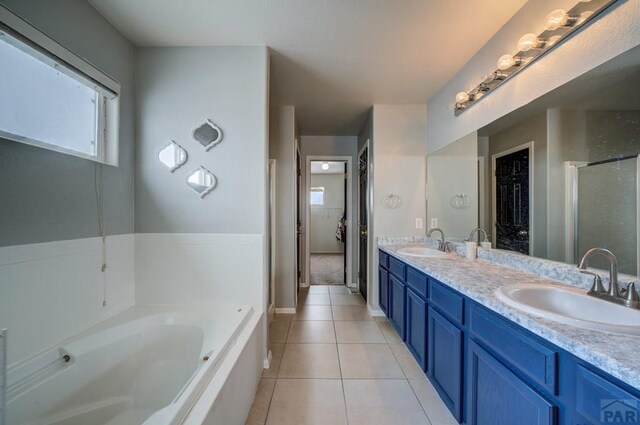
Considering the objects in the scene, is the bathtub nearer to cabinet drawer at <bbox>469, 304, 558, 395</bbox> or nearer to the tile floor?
the tile floor

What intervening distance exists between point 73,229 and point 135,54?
1417mm

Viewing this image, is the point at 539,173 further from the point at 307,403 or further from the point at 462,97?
the point at 307,403

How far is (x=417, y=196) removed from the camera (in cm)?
291

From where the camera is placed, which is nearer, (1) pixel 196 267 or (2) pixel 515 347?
(2) pixel 515 347

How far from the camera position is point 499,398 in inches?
41.2

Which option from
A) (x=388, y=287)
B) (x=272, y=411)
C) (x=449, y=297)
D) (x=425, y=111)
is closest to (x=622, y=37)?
(x=449, y=297)

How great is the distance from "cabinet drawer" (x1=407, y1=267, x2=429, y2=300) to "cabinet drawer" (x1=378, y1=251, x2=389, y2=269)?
54 cm

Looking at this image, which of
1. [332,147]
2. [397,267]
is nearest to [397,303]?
[397,267]

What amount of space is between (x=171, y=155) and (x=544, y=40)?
247 centimetres

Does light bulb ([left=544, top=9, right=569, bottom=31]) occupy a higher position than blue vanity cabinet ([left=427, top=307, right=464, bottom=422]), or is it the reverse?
light bulb ([left=544, top=9, right=569, bottom=31])

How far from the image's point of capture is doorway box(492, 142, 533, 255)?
158cm

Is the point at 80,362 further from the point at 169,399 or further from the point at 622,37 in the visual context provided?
the point at 622,37

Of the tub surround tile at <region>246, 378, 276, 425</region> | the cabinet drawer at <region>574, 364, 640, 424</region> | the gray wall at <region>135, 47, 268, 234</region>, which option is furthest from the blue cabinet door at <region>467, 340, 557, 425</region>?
the gray wall at <region>135, 47, 268, 234</region>

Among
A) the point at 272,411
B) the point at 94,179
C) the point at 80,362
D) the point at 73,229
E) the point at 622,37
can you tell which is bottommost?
the point at 272,411
